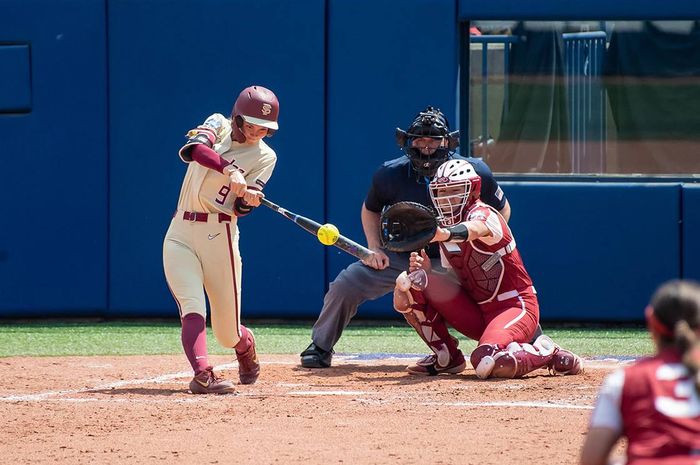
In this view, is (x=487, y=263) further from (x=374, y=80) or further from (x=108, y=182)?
(x=108, y=182)

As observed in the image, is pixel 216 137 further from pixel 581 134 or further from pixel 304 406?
pixel 581 134

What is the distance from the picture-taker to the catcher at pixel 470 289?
21.7 feet

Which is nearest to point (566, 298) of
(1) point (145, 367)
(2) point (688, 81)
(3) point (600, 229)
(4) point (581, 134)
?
(3) point (600, 229)

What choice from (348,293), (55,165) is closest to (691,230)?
(348,293)

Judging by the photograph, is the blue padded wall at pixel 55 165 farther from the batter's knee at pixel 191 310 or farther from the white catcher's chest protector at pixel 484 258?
the white catcher's chest protector at pixel 484 258

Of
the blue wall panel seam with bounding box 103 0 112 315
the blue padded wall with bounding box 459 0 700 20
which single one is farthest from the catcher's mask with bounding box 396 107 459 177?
the blue wall panel seam with bounding box 103 0 112 315

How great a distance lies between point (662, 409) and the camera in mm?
2811

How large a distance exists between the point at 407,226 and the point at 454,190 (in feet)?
1.10

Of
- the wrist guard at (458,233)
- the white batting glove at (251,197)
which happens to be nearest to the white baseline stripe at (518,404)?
the wrist guard at (458,233)

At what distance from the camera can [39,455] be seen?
4.84 meters

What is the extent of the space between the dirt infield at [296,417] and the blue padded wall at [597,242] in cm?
218

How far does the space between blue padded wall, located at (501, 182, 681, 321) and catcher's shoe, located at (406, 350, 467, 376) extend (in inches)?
106

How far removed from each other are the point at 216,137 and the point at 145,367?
6.01ft

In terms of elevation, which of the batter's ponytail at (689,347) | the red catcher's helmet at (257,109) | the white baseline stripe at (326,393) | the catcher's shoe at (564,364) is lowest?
the white baseline stripe at (326,393)
